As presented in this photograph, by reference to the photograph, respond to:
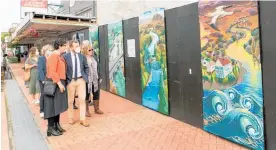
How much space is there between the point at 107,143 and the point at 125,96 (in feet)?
11.2

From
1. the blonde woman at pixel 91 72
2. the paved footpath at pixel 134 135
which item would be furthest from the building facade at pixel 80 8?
the paved footpath at pixel 134 135

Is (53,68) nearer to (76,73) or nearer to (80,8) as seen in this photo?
(76,73)

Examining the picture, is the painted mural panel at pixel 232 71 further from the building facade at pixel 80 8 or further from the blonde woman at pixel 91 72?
the building facade at pixel 80 8

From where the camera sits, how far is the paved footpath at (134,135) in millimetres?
4074

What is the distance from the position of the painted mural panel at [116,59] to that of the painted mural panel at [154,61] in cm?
128

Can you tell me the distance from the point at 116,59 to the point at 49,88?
12.2ft

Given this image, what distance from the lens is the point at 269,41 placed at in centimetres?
335

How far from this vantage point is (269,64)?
338 cm

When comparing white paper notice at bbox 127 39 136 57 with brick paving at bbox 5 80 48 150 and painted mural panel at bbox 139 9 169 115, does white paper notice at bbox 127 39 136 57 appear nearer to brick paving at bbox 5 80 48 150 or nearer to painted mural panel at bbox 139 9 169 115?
painted mural panel at bbox 139 9 169 115

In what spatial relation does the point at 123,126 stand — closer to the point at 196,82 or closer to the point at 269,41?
the point at 196,82

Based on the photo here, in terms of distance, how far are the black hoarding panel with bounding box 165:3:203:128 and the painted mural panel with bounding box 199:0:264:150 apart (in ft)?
0.77

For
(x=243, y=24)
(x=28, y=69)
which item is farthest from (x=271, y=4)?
(x=28, y=69)

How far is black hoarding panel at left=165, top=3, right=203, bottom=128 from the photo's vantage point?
4.70 metres

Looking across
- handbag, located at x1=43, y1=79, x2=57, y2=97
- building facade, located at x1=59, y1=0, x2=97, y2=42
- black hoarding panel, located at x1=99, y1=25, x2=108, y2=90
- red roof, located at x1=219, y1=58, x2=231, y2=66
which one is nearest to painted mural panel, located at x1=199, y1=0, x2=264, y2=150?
red roof, located at x1=219, y1=58, x2=231, y2=66
